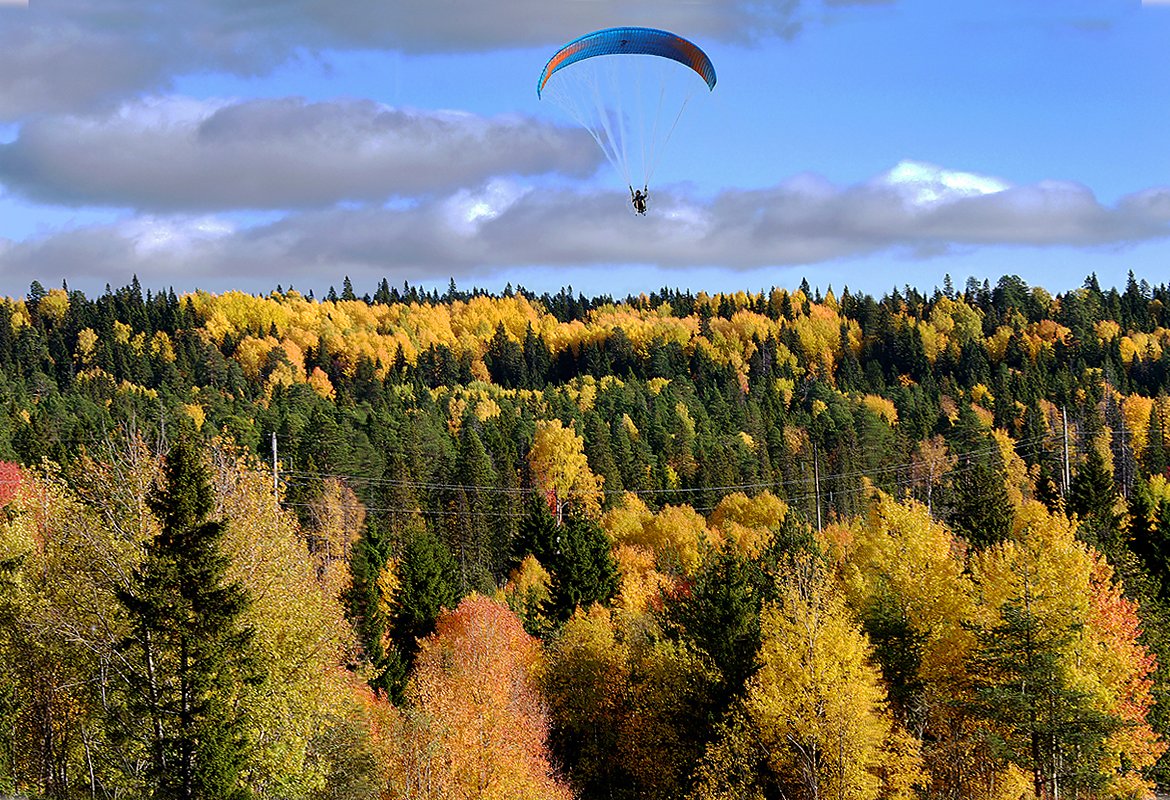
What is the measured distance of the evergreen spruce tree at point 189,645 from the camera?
94.8 feet

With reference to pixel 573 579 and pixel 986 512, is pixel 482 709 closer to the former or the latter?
pixel 573 579

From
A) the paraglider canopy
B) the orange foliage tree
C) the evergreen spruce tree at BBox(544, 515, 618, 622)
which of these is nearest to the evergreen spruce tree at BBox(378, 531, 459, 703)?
the orange foliage tree

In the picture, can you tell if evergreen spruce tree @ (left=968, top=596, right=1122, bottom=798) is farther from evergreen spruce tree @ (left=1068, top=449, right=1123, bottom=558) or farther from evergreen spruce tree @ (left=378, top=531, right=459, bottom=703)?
evergreen spruce tree @ (left=378, top=531, right=459, bottom=703)

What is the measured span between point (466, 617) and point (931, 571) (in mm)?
22672

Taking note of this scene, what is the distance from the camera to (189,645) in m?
29.3

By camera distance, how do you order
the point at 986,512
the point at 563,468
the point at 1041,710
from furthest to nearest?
the point at 563,468
the point at 986,512
the point at 1041,710

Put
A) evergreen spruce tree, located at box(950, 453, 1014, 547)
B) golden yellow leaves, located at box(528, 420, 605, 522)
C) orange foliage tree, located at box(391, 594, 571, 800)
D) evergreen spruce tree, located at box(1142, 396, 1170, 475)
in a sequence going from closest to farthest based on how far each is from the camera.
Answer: orange foliage tree, located at box(391, 594, 571, 800)
evergreen spruce tree, located at box(950, 453, 1014, 547)
golden yellow leaves, located at box(528, 420, 605, 522)
evergreen spruce tree, located at box(1142, 396, 1170, 475)

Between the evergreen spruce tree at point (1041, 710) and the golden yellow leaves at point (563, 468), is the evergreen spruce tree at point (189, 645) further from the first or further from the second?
the golden yellow leaves at point (563, 468)

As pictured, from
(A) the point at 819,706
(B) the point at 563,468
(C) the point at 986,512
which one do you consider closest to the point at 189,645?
(A) the point at 819,706

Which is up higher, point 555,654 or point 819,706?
point 819,706

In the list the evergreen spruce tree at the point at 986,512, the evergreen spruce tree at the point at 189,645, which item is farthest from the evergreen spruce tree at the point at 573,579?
the evergreen spruce tree at the point at 189,645

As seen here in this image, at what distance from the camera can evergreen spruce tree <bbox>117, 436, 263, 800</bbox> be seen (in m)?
28.9

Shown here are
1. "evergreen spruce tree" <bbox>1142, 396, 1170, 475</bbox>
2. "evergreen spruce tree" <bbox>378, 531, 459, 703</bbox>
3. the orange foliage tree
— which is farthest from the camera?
"evergreen spruce tree" <bbox>1142, 396, 1170, 475</bbox>

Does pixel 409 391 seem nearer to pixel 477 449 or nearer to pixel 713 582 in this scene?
pixel 477 449
